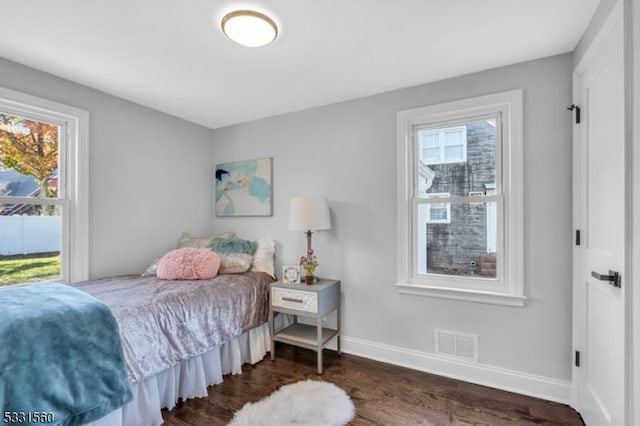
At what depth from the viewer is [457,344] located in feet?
7.51

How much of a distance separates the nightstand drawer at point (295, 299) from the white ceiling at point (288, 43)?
5.79 feet

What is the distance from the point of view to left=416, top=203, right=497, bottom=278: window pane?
228 centimetres

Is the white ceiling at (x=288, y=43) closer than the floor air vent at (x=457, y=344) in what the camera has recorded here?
Yes

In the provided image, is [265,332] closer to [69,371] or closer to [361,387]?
[361,387]

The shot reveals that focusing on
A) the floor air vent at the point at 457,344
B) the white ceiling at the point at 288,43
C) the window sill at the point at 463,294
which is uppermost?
the white ceiling at the point at 288,43

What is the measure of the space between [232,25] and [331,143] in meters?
1.39

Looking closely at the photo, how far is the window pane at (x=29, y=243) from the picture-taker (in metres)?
2.15

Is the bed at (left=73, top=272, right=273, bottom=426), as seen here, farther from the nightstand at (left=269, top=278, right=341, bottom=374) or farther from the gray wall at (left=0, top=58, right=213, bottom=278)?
the gray wall at (left=0, top=58, right=213, bottom=278)

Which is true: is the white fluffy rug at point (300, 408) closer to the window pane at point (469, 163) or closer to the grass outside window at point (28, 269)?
the window pane at point (469, 163)

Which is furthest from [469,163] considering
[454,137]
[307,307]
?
[307,307]

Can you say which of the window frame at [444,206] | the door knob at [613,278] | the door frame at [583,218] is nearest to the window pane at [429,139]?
the window frame at [444,206]

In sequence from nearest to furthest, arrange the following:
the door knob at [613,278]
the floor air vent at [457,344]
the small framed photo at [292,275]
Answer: the door knob at [613,278], the floor air vent at [457,344], the small framed photo at [292,275]

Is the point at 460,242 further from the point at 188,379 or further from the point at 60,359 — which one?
the point at 60,359

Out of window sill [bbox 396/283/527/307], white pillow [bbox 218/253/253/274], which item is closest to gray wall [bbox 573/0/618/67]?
window sill [bbox 396/283/527/307]
